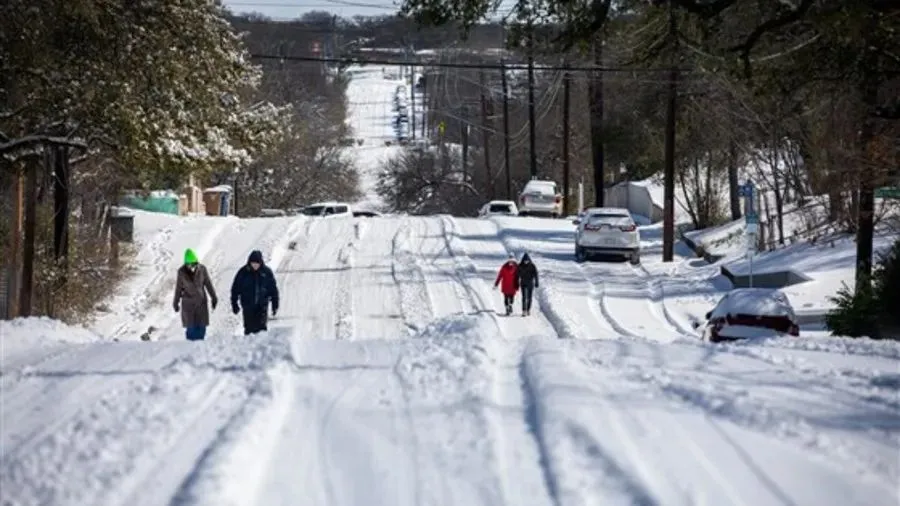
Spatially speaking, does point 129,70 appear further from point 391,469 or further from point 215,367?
point 391,469

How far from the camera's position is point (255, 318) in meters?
17.6

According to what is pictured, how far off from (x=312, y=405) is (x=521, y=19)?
28.4 ft

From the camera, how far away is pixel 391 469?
23.2 feet

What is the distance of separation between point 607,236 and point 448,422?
30519 millimetres

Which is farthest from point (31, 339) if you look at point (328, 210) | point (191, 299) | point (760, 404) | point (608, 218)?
point (328, 210)

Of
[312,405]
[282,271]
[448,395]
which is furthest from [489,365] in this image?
[282,271]

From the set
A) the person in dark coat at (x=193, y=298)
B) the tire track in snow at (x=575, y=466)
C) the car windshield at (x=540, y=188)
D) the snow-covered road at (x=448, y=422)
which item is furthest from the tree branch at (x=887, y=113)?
the car windshield at (x=540, y=188)

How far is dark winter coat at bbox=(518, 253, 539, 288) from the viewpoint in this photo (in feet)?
90.5

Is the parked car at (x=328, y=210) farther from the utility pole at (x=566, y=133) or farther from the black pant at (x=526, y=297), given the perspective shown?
the black pant at (x=526, y=297)

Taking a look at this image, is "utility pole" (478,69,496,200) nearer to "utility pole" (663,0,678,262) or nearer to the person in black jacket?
"utility pole" (663,0,678,262)

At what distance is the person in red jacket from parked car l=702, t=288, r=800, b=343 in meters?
8.26

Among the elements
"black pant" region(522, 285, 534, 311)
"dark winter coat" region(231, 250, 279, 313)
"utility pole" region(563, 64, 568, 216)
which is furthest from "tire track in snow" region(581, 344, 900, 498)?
"utility pole" region(563, 64, 568, 216)

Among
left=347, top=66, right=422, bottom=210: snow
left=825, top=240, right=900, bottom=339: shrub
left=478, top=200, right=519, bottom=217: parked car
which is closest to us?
left=825, top=240, right=900, bottom=339: shrub

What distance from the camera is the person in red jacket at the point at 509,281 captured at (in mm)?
27438
